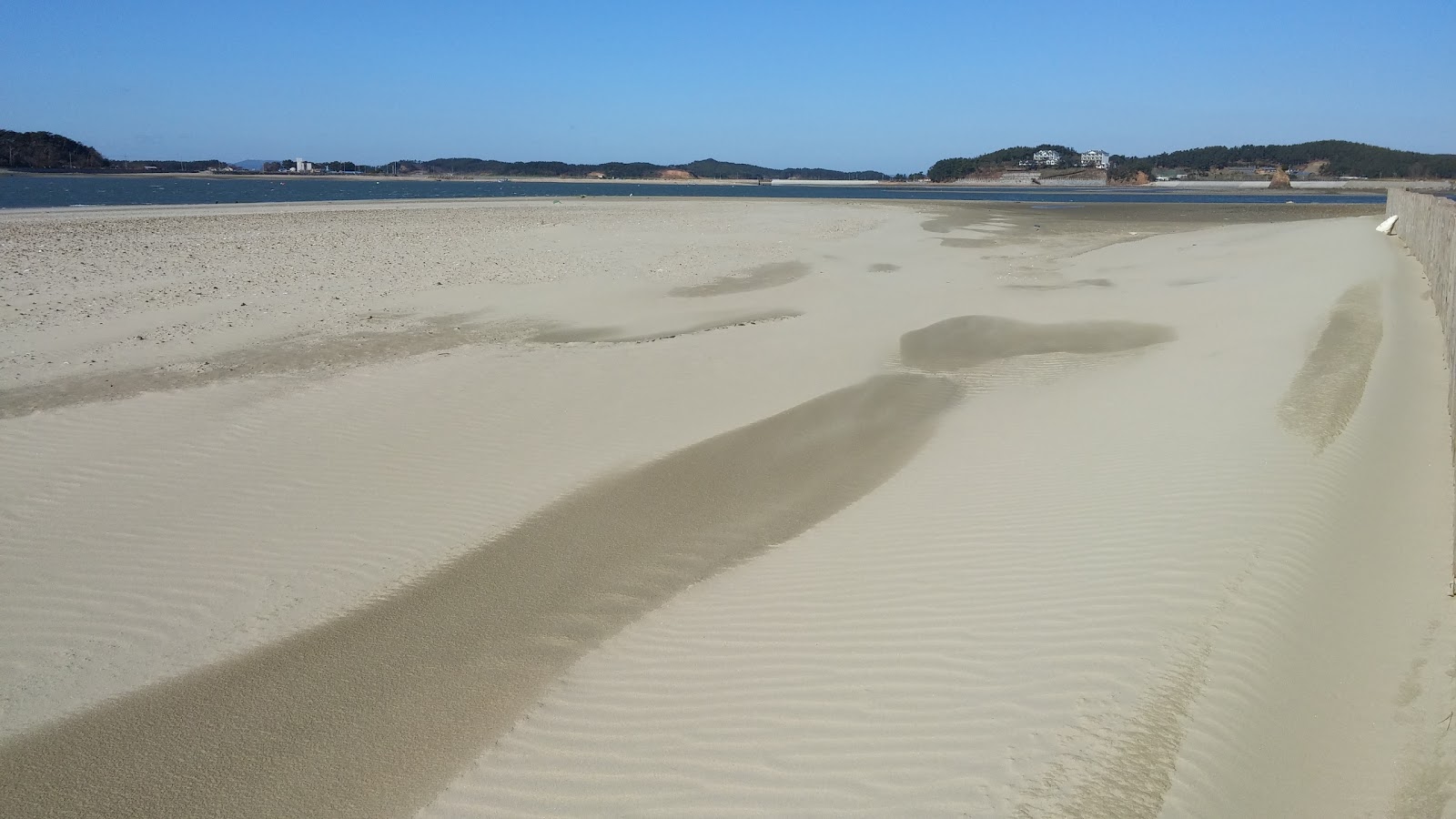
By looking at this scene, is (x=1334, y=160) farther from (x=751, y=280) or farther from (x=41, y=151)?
(x=41, y=151)

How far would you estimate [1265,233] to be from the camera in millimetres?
32250

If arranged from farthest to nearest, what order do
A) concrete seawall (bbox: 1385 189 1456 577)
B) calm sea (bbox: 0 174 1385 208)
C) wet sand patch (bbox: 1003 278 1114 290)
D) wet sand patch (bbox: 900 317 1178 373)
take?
calm sea (bbox: 0 174 1385 208) < wet sand patch (bbox: 1003 278 1114 290) < wet sand patch (bbox: 900 317 1178 373) < concrete seawall (bbox: 1385 189 1456 577)

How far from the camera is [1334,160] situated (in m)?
168

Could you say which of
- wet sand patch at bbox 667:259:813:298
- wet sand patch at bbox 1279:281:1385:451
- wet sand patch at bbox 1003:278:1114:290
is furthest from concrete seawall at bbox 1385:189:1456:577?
wet sand patch at bbox 667:259:813:298

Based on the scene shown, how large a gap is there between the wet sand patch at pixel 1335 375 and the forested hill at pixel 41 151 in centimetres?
16062

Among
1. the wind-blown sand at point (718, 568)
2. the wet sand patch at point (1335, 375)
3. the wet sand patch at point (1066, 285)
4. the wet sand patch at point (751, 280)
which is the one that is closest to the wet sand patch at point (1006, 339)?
the wind-blown sand at point (718, 568)

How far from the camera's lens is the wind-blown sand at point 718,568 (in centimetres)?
426

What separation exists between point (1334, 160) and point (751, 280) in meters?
188

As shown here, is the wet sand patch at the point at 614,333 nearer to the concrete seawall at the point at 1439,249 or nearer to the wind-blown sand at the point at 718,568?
the wind-blown sand at the point at 718,568

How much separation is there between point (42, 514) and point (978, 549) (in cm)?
721

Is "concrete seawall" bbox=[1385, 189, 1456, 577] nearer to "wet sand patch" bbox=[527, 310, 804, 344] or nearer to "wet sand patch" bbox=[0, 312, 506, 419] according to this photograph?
"wet sand patch" bbox=[527, 310, 804, 344]

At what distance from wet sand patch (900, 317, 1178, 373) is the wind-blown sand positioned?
0.12 m

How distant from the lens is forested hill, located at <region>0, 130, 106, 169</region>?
430ft

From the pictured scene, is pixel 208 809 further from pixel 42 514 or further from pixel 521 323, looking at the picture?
pixel 521 323
